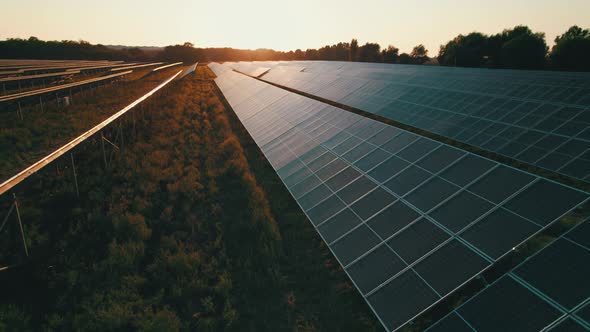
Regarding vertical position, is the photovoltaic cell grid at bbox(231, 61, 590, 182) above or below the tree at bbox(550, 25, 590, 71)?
below

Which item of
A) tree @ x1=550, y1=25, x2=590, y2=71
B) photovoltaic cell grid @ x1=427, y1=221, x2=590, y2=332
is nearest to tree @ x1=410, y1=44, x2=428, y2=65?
tree @ x1=550, y1=25, x2=590, y2=71

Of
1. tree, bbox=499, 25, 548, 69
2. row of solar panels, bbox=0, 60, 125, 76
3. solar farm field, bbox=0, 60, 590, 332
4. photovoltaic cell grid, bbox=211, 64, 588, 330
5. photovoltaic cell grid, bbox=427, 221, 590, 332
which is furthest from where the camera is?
tree, bbox=499, 25, 548, 69

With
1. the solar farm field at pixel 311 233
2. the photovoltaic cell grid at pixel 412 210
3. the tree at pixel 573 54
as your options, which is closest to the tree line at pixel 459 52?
the tree at pixel 573 54

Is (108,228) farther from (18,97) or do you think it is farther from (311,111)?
(18,97)

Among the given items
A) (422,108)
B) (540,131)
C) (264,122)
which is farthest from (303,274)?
(422,108)

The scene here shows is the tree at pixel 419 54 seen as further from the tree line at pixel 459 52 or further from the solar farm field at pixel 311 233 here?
the solar farm field at pixel 311 233

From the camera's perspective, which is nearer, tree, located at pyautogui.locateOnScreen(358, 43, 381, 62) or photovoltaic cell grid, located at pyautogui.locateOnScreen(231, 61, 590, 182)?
photovoltaic cell grid, located at pyautogui.locateOnScreen(231, 61, 590, 182)

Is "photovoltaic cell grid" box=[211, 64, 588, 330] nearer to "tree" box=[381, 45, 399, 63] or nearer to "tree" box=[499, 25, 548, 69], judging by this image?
"tree" box=[499, 25, 548, 69]

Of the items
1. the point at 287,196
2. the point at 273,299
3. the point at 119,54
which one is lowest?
the point at 273,299
